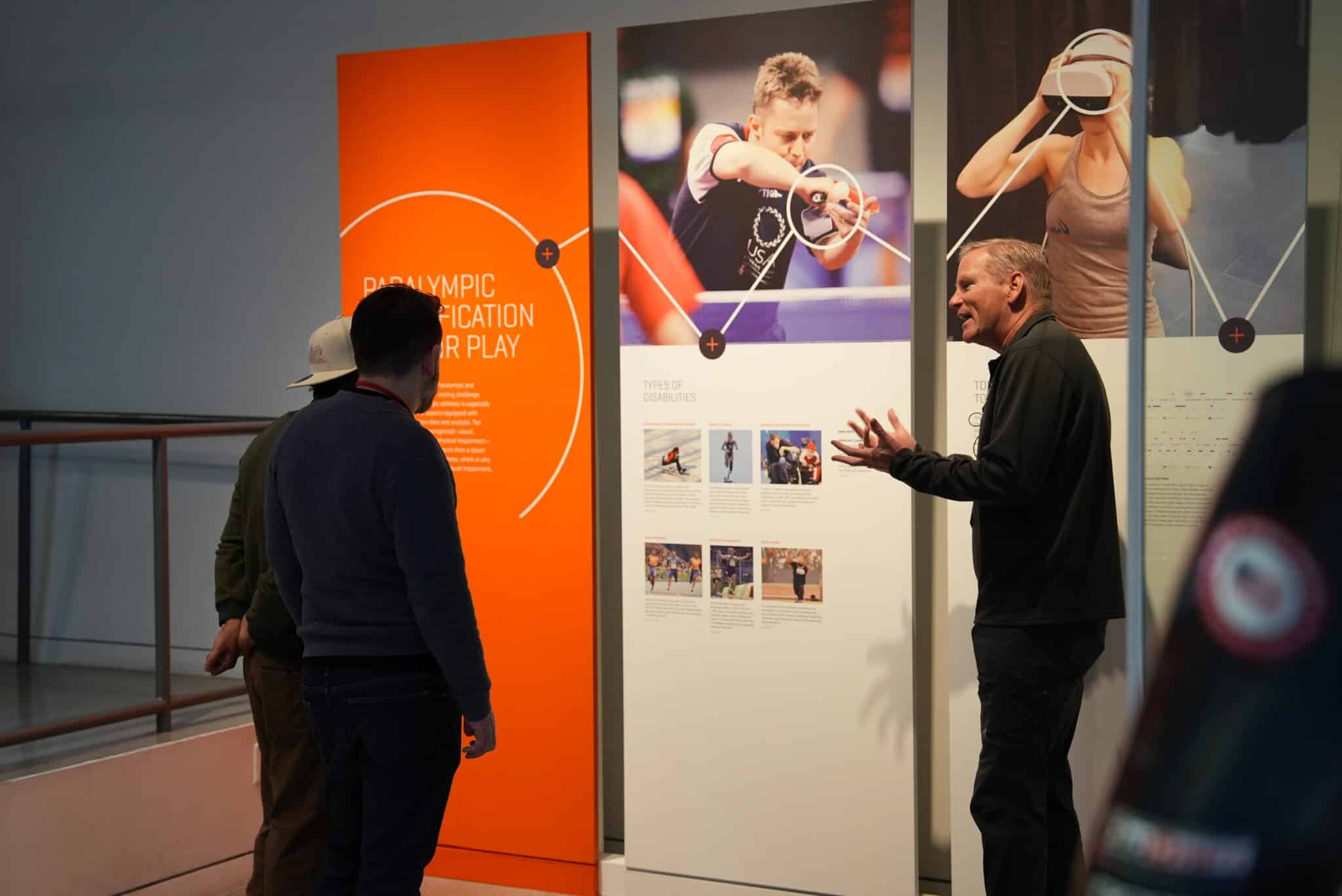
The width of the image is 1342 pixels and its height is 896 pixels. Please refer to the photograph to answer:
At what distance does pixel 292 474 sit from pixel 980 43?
2.09 m

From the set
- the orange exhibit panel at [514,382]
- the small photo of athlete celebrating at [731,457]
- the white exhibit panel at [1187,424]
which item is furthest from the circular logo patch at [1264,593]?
the orange exhibit panel at [514,382]

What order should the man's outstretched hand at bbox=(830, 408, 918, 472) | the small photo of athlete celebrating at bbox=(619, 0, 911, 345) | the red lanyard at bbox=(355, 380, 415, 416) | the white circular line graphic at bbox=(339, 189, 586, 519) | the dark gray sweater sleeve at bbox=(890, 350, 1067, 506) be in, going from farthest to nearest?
the white circular line graphic at bbox=(339, 189, 586, 519), the small photo of athlete celebrating at bbox=(619, 0, 911, 345), the man's outstretched hand at bbox=(830, 408, 918, 472), the dark gray sweater sleeve at bbox=(890, 350, 1067, 506), the red lanyard at bbox=(355, 380, 415, 416)

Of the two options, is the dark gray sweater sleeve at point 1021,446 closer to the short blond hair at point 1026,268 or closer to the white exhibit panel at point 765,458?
the short blond hair at point 1026,268

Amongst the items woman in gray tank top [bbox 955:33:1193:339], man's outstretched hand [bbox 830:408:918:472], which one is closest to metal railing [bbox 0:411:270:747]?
man's outstretched hand [bbox 830:408:918:472]

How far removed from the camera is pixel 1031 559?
2.92 metres

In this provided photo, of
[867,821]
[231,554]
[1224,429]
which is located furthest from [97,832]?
[1224,429]

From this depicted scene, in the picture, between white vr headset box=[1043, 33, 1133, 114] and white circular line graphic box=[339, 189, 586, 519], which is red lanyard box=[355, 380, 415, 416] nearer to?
white circular line graphic box=[339, 189, 586, 519]

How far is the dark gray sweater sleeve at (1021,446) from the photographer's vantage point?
9.32ft

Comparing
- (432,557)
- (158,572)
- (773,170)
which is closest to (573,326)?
(773,170)

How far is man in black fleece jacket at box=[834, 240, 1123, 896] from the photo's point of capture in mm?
2863

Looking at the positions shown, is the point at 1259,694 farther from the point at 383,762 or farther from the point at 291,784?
the point at 291,784

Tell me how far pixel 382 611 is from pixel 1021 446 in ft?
4.74

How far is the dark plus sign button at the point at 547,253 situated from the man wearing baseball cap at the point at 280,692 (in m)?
0.82

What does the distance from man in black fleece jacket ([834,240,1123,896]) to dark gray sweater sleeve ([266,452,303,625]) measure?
126 centimetres
